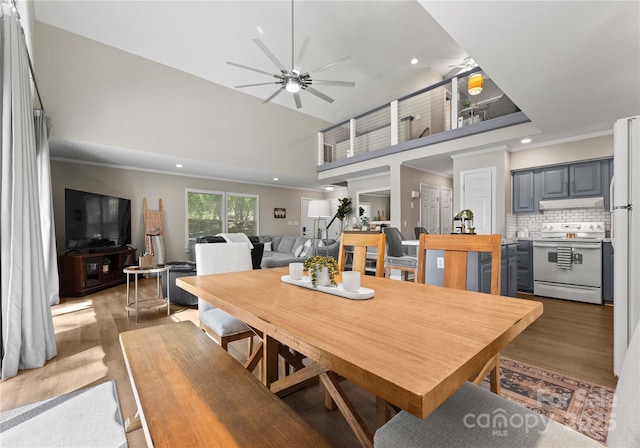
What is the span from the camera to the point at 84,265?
4.69 meters

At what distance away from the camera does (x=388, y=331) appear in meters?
0.84

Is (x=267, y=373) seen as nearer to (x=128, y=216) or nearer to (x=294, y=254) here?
(x=294, y=254)

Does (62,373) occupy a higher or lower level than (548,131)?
lower

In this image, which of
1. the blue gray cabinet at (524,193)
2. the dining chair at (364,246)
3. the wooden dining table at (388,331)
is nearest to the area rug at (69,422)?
the wooden dining table at (388,331)

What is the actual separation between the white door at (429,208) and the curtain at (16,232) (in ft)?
20.9

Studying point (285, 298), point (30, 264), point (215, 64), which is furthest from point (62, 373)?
point (215, 64)

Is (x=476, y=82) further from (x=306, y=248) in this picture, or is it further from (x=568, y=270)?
(x=306, y=248)

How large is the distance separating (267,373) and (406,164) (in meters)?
5.32

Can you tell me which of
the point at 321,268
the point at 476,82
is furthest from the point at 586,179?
the point at 321,268

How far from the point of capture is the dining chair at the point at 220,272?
1778 mm

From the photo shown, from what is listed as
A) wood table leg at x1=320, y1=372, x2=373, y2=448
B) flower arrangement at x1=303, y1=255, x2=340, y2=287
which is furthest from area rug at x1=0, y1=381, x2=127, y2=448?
flower arrangement at x1=303, y1=255, x2=340, y2=287

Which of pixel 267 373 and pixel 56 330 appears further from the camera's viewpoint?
pixel 56 330

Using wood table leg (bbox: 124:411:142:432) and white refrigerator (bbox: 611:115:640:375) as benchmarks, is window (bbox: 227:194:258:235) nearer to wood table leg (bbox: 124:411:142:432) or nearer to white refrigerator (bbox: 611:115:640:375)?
wood table leg (bbox: 124:411:142:432)

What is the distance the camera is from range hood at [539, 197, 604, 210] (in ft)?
14.1
